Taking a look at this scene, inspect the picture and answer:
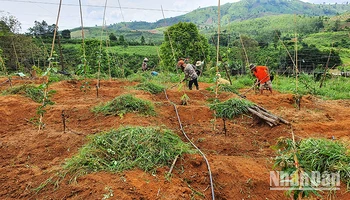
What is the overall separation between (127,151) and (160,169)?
43 centimetres

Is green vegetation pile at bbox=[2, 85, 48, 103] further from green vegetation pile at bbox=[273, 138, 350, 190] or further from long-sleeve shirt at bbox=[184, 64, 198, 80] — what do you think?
green vegetation pile at bbox=[273, 138, 350, 190]

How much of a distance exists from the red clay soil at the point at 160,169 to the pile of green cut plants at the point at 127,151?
0.41 feet

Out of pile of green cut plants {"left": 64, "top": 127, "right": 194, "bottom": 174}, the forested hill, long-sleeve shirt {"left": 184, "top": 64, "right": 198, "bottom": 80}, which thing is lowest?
pile of green cut plants {"left": 64, "top": 127, "right": 194, "bottom": 174}

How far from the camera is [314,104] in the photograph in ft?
23.2

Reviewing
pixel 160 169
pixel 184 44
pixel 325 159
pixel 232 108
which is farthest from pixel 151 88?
pixel 184 44

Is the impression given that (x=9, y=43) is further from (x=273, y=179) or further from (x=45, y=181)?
(x=273, y=179)

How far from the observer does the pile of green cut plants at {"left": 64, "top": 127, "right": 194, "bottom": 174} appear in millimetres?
2693

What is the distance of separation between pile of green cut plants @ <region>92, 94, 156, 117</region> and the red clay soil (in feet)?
0.60

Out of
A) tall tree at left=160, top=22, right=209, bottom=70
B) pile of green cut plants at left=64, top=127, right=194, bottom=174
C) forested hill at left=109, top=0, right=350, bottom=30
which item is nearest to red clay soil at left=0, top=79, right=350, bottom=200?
pile of green cut plants at left=64, top=127, right=194, bottom=174

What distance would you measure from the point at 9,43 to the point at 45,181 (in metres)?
17.5

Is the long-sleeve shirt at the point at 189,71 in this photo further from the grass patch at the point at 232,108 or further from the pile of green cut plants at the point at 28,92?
the pile of green cut plants at the point at 28,92

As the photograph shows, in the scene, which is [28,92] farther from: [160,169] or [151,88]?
[160,169]

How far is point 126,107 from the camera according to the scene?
4871mm

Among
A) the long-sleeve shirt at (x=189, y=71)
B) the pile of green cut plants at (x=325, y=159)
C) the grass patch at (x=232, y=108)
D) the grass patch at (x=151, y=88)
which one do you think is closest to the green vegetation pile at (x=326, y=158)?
the pile of green cut plants at (x=325, y=159)
